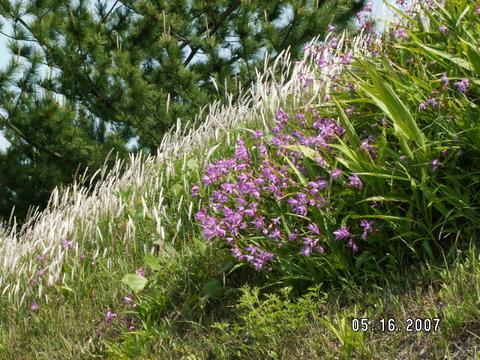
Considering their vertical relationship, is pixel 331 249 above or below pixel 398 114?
below

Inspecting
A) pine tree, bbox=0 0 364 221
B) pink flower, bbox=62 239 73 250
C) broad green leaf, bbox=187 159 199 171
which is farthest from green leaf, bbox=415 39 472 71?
pine tree, bbox=0 0 364 221

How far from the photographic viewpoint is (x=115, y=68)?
34.9 ft

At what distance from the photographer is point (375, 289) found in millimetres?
3787

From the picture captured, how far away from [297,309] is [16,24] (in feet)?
28.5

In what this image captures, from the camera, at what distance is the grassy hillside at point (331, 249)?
362 cm

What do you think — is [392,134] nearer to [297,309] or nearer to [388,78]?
[388,78]

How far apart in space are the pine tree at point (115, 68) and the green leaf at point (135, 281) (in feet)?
19.4

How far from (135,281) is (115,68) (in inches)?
254

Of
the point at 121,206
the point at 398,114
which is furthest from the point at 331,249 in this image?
the point at 121,206

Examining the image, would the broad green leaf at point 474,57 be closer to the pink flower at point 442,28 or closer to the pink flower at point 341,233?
the pink flower at point 442,28

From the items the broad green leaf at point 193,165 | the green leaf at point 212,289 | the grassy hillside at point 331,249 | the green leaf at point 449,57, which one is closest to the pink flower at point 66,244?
the grassy hillside at point 331,249

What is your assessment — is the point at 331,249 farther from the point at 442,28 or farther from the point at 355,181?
the point at 442,28

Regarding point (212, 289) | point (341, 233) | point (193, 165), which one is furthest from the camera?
point (193, 165)

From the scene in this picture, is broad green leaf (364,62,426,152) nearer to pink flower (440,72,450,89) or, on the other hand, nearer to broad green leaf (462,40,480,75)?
pink flower (440,72,450,89)
